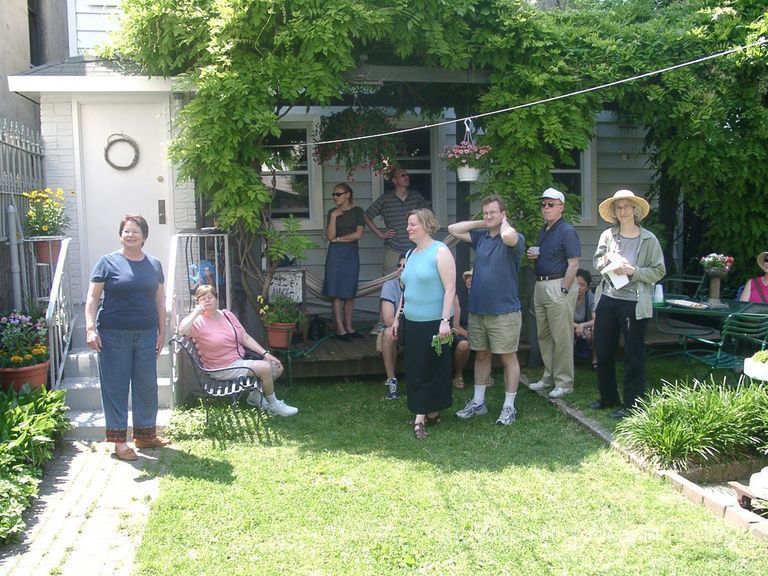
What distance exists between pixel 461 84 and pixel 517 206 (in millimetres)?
1501

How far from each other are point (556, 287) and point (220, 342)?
270 cm

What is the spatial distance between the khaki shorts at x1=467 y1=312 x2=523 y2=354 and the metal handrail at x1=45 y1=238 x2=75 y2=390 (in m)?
3.21

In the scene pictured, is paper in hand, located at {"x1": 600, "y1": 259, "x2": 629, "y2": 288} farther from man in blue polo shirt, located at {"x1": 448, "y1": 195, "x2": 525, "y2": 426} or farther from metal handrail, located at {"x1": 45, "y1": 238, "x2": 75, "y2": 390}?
metal handrail, located at {"x1": 45, "y1": 238, "x2": 75, "y2": 390}

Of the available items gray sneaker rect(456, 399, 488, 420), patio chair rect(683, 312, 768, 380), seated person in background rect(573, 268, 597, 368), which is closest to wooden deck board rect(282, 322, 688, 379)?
seated person in background rect(573, 268, 597, 368)

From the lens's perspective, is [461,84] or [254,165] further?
[461,84]

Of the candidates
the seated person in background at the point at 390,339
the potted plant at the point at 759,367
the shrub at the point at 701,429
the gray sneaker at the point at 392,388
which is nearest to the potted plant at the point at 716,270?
the shrub at the point at 701,429

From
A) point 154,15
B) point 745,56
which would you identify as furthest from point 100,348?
point 745,56

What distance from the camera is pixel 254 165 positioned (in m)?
6.55

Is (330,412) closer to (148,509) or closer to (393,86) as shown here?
(148,509)

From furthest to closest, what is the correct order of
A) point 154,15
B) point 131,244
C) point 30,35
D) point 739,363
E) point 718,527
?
point 30,35
point 154,15
point 739,363
point 131,244
point 718,527

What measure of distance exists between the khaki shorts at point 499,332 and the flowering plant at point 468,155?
173cm

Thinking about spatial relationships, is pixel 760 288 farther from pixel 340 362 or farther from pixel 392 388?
pixel 340 362

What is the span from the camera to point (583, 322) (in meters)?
7.21

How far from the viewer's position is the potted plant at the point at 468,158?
686 cm
